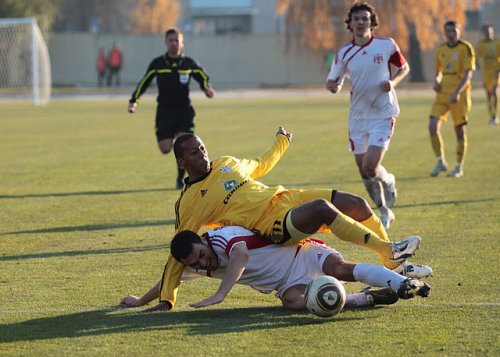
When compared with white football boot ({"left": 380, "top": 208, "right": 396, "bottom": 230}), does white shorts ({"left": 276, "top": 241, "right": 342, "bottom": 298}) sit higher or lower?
higher

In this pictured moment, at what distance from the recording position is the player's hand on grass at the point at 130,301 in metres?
7.81

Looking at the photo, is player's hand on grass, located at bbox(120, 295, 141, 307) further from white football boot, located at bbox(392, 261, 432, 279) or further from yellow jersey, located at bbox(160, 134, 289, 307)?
white football boot, located at bbox(392, 261, 432, 279)

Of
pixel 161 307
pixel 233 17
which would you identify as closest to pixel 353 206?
pixel 161 307

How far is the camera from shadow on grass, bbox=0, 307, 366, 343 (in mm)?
6996

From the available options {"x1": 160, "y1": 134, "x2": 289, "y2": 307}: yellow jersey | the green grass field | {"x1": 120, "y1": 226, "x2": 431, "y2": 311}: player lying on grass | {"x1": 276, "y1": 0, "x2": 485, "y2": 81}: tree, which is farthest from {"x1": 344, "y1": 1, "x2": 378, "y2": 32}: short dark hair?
{"x1": 276, "y1": 0, "x2": 485, "y2": 81}: tree

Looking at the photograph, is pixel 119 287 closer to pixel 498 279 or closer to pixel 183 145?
pixel 183 145

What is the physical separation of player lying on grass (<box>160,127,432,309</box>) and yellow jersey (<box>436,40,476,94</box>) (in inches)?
355

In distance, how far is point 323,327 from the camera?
7039mm

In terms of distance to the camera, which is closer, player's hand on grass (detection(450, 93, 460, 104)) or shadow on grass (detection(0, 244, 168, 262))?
shadow on grass (detection(0, 244, 168, 262))

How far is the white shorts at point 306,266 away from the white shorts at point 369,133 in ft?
13.2

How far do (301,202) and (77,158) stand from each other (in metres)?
13.6

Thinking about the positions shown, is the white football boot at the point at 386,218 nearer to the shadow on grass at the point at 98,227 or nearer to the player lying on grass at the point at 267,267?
the shadow on grass at the point at 98,227

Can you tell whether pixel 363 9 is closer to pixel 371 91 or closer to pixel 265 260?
pixel 371 91

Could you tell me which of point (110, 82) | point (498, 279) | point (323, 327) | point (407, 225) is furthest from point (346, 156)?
point (110, 82)
